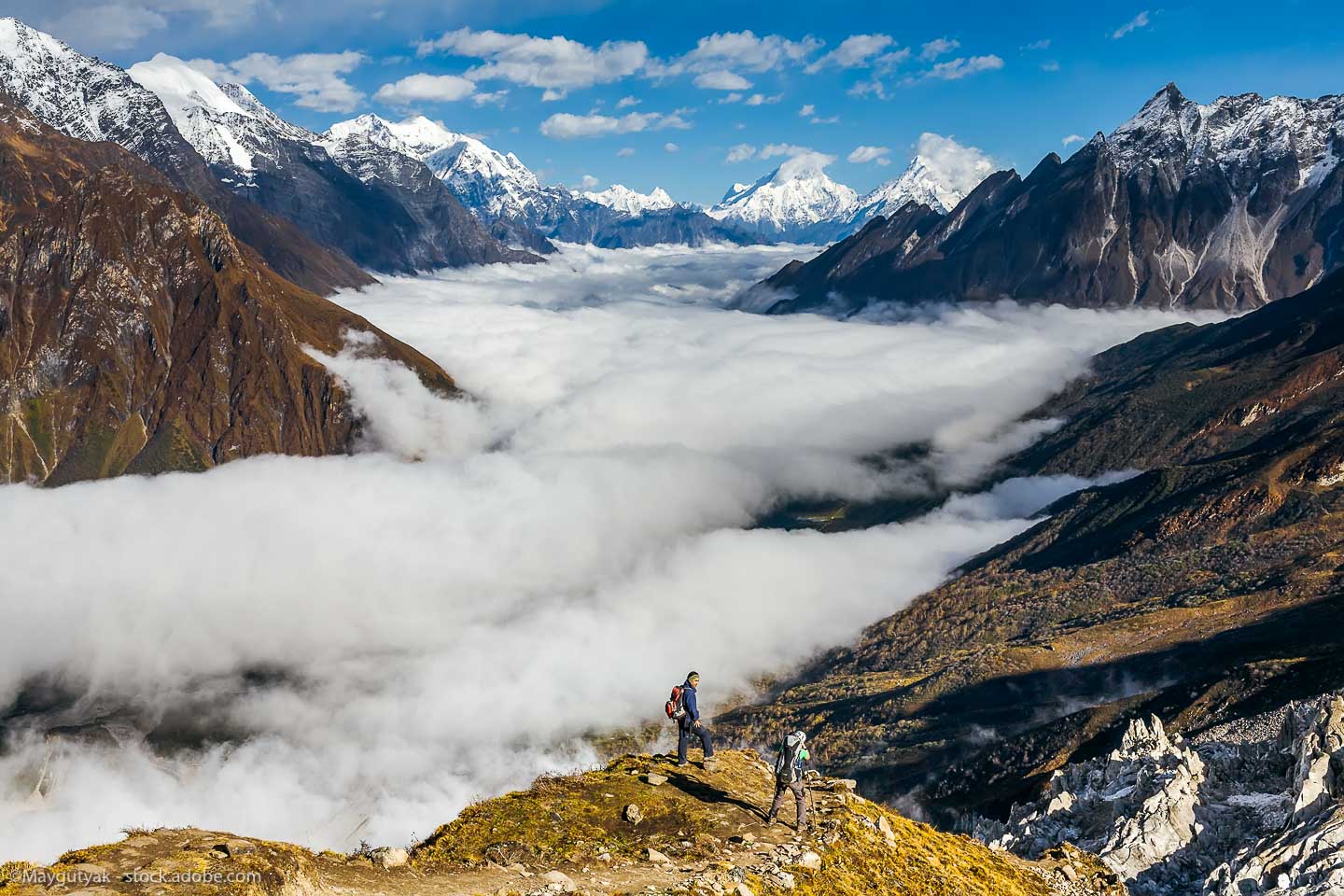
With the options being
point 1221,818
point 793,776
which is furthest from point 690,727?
point 1221,818

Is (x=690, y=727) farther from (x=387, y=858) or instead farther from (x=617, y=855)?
(x=387, y=858)

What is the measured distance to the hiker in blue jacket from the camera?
4722cm

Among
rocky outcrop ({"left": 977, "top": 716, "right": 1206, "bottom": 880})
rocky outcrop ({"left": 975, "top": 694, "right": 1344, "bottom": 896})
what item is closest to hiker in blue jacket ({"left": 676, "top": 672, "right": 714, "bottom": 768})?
rocky outcrop ({"left": 975, "top": 694, "right": 1344, "bottom": 896})

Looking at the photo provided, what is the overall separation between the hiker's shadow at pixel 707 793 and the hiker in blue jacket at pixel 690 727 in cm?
186

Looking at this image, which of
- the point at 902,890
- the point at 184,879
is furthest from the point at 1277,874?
the point at 184,879

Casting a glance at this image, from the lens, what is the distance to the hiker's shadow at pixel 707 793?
1702 inches

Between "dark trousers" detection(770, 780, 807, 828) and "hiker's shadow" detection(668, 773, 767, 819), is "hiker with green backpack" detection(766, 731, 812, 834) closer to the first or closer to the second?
"dark trousers" detection(770, 780, 807, 828)

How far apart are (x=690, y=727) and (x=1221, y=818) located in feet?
159

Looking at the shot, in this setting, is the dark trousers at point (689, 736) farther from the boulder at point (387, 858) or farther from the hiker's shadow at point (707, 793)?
the boulder at point (387, 858)

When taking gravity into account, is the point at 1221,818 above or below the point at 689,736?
below

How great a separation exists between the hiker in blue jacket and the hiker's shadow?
6.09 feet

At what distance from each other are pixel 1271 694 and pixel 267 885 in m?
230

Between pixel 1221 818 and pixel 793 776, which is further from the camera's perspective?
pixel 1221 818

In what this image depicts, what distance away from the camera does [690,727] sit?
48.4 meters
